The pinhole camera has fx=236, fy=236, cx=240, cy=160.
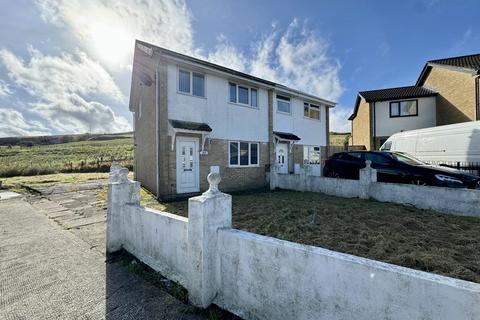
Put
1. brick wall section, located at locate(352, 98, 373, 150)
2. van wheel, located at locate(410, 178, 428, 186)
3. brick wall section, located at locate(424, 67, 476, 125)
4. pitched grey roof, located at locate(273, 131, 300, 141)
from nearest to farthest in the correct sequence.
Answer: van wheel, located at locate(410, 178, 428, 186)
pitched grey roof, located at locate(273, 131, 300, 141)
brick wall section, located at locate(424, 67, 476, 125)
brick wall section, located at locate(352, 98, 373, 150)

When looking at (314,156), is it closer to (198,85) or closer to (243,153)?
(243,153)

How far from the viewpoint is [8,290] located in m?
3.34

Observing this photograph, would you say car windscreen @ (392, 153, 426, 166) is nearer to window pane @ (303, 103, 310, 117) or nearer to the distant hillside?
window pane @ (303, 103, 310, 117)

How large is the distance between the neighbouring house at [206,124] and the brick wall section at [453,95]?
10.7m

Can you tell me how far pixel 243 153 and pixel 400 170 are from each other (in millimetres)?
6716

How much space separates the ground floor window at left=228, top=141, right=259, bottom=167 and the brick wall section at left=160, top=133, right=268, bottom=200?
25 cm

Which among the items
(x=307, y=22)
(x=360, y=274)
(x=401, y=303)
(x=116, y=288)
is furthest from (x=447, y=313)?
(x=307, y=22)

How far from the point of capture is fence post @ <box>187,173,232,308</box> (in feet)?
9.05

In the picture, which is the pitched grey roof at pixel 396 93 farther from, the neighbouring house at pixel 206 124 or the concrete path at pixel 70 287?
the concrete path at pixel 70 287

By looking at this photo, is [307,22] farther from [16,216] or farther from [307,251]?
[16,216]

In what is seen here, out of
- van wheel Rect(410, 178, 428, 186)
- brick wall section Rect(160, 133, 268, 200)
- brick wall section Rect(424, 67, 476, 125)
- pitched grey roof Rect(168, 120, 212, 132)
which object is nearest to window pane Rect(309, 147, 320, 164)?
brick wall section Rect(160, 133, 268, 200)

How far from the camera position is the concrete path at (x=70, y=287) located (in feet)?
9.29

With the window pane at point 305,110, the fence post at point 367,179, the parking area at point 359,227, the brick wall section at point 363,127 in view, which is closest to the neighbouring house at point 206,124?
the window pane at point 305,110

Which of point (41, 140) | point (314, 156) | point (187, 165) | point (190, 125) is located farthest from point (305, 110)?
point (41, 140)
